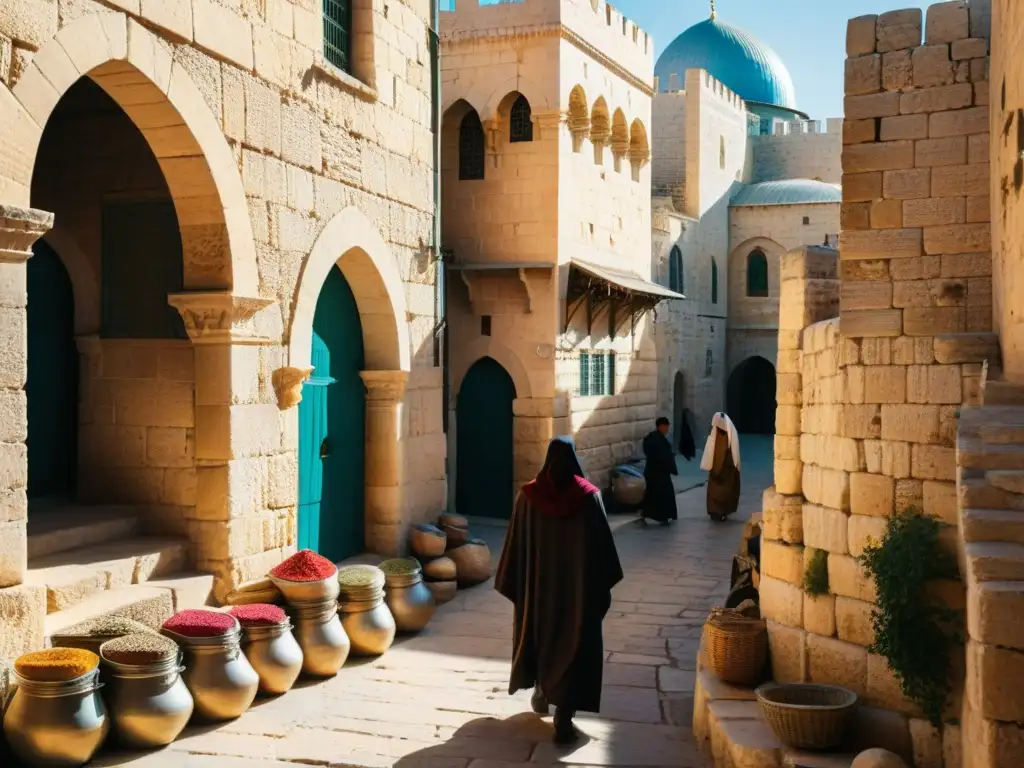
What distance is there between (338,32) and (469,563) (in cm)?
446

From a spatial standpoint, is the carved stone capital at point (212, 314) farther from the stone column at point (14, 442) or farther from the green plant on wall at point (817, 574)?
the green plant on wall at point (817, 574)

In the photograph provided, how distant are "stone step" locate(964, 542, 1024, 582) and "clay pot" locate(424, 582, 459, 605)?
5.63 metres

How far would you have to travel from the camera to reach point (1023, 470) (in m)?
4.06

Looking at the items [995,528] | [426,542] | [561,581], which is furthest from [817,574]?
[426,542]

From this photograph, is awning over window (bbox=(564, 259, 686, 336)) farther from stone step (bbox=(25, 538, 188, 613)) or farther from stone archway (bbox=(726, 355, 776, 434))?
stone archway (bbox=(726, 355, 776, 434))

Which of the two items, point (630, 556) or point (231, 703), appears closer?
point (231, 703)

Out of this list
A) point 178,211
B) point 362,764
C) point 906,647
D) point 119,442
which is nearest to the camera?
point 906,647

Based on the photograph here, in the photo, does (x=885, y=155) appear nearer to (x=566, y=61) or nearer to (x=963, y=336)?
(x=963, y=336)

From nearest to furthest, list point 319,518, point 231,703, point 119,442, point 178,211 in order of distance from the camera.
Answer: point 231,703
point 178,211
point 119,442
point 319,518

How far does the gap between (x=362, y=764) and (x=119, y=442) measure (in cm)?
291

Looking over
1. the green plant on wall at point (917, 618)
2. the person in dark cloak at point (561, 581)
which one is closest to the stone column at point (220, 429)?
the person in dark cloak at point (561, 581)

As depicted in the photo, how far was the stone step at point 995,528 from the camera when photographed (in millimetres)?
3795

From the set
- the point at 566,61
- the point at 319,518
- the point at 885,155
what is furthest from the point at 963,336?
the point at 566,61

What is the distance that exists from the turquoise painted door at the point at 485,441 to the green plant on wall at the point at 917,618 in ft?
29.7
